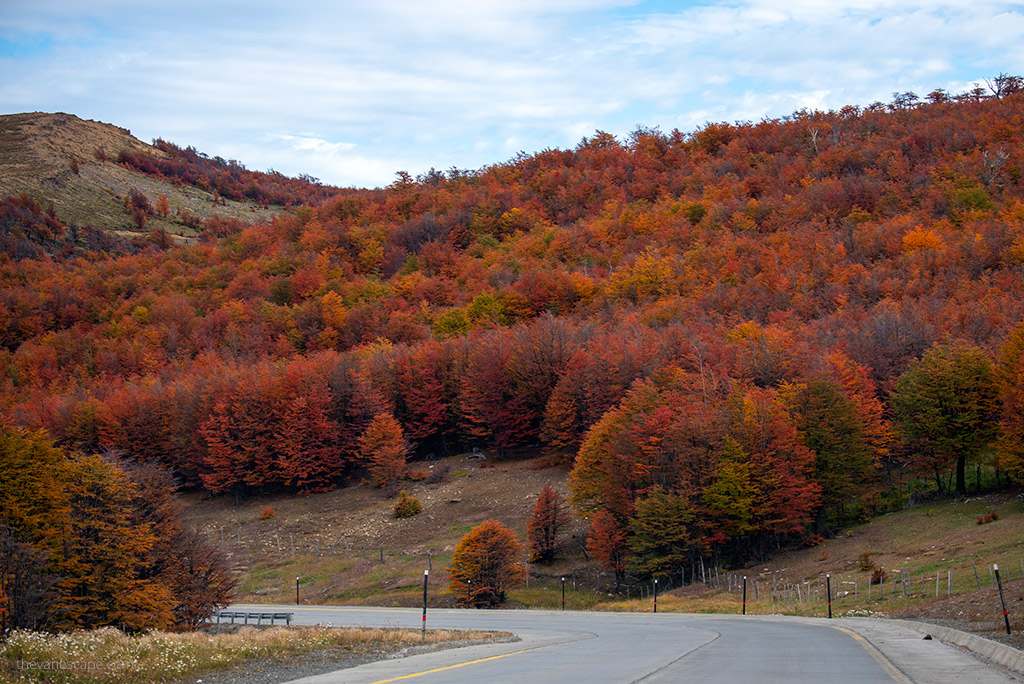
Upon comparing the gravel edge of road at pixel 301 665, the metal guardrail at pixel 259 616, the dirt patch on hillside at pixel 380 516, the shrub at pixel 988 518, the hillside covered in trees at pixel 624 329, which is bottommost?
the dirt patch on hillside at pixel 380 516

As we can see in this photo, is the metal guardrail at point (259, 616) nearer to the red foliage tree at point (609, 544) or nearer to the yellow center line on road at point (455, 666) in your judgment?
the yellow center line on road at point (455, 666)

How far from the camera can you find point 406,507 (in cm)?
6462

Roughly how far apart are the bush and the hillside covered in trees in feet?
27.0

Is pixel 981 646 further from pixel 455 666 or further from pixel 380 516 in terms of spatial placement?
pixel 380 516

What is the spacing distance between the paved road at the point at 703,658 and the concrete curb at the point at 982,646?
0.31 m

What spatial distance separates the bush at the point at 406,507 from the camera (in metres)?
64.4

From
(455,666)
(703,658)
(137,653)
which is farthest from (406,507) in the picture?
(703,658)

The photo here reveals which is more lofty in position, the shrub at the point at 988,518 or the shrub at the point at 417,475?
the shrub at the point at 988,518

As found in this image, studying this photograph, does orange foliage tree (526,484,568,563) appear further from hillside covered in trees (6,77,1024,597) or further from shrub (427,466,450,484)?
shrub (427,466,450,484)

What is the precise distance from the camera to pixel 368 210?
6939 inches

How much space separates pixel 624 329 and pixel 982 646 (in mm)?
68703

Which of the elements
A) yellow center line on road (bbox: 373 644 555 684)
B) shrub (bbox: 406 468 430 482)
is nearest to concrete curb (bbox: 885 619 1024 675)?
yellow center line on road (bbox: 373 644 555 684)

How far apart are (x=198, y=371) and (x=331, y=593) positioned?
58671mm

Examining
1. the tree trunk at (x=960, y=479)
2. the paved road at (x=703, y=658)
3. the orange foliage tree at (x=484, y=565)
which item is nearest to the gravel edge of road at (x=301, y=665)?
the paved road at (x=703, y=658)
